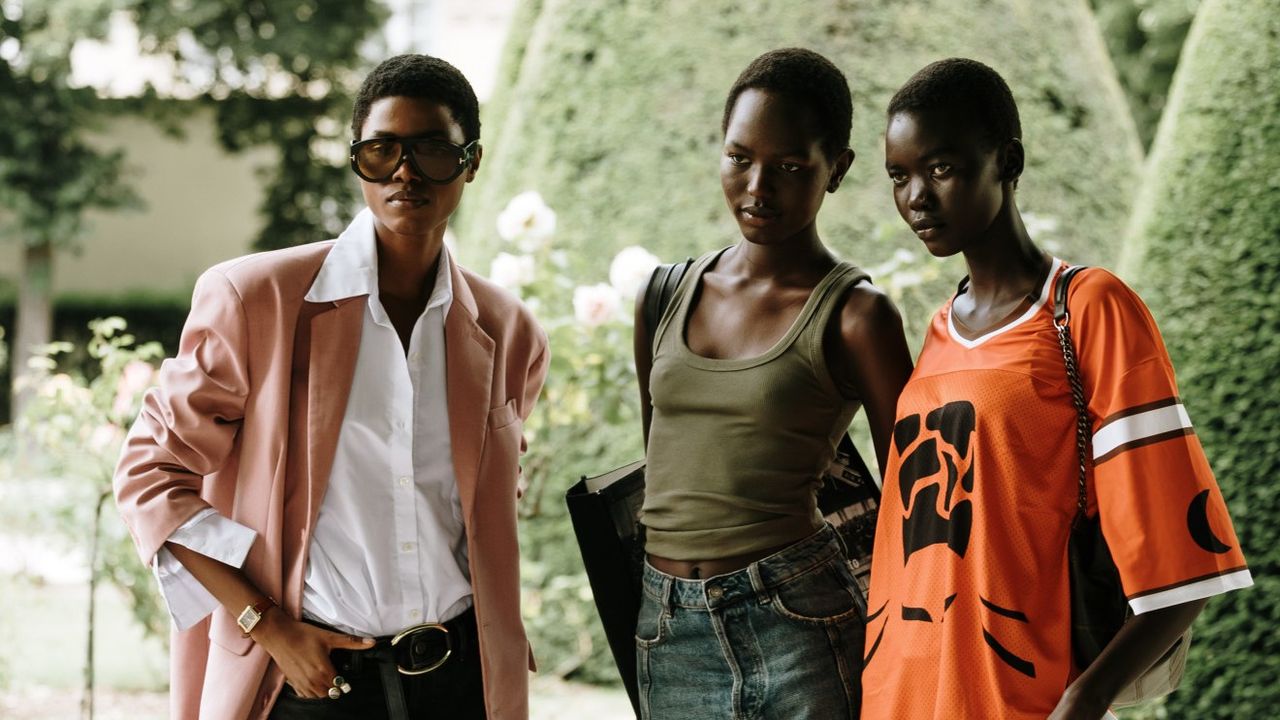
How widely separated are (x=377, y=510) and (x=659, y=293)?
71 cm

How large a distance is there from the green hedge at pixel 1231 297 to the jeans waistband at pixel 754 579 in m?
2.33

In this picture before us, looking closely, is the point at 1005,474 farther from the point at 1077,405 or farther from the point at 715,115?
the point at 715,115

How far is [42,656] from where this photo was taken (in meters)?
6.69

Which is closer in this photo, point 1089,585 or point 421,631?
point 1089,585

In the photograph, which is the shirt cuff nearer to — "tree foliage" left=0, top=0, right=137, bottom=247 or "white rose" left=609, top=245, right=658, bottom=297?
"white rose" left=609, top=245, right=658, bottom=297

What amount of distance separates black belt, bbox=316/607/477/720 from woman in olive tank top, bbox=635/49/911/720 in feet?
1.22

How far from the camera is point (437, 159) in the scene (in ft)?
7.34

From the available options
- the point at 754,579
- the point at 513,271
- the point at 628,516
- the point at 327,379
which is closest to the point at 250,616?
the point at 327,379

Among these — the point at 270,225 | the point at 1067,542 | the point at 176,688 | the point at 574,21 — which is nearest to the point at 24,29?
the point at 270,225

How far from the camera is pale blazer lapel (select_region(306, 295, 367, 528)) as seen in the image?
2.15 metres

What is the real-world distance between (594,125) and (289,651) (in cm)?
374

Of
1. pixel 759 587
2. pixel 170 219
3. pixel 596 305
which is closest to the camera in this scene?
pixel 759 587

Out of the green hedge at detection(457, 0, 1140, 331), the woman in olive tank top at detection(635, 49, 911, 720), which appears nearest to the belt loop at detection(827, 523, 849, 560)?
the woman in olive tank top at detection(635, 49, 911, 720)

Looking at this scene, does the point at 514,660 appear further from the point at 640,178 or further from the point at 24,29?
the point at 24,29
